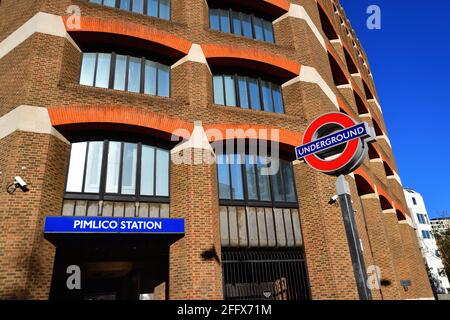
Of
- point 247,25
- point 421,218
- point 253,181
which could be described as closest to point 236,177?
point 253,181

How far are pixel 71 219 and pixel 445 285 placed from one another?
49575 mm

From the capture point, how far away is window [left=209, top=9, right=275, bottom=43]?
1488 centimetres

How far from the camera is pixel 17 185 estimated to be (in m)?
8.87

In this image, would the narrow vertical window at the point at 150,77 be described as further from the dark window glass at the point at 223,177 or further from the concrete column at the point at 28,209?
the concrete column at the point at 28,209

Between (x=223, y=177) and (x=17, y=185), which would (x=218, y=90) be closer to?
(x=223, y=177)

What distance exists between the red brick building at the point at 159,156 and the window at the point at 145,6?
6cm

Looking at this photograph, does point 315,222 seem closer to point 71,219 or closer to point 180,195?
point 180,195

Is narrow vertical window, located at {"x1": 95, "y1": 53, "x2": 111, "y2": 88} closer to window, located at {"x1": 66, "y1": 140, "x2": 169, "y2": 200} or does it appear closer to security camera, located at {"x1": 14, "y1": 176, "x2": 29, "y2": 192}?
window, located at {"x1": 66, "y1": 140, "x2": 169, "y2": 200}

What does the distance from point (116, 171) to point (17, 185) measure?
2.90m

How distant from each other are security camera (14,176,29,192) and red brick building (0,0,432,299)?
6.9 inches

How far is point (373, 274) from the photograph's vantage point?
1437 centimetres

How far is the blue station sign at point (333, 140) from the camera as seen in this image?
3.56 metres

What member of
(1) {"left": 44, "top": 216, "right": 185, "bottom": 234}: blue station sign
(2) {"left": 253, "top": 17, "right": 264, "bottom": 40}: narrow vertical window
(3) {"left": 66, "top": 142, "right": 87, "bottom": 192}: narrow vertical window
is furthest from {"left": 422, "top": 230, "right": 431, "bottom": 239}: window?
(3) {"left": 66, "top": 142, "right": 87, "bottom": 192}: narrow vertical window

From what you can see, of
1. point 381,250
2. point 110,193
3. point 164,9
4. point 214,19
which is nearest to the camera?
point 110,193
